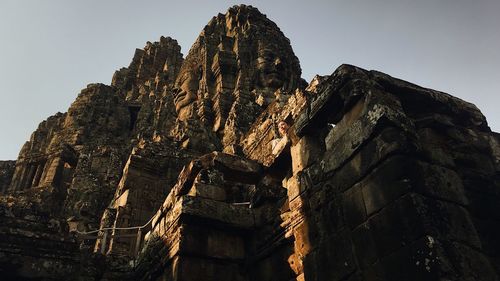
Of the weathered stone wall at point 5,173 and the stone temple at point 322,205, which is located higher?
the weathered stone wall at point 5,173

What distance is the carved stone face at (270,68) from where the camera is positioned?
21609 millimetres

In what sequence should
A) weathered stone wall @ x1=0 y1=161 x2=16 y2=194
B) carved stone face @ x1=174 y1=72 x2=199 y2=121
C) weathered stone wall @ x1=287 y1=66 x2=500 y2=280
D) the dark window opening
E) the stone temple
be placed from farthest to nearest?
the dark window opening → weathered stone wall @ x1=0 y1=161 x2=16 y2=194 → carved stone face @ x1=174 y1=72 x2=199 y2=121 → the stone temple → weathered stone wall @ x1=287 y1=66 x2=500 y2=280

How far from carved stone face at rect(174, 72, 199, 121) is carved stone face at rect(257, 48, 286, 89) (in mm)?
3980

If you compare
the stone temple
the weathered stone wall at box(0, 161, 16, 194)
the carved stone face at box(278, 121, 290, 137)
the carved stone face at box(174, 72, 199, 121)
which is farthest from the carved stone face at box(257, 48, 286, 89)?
the weathered stone wall at box(0, 161, 16, 194)

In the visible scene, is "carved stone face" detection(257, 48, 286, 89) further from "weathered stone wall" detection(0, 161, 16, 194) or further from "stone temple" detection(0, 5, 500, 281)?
"weathered stone wall" detection(0, 161, 16, 194)

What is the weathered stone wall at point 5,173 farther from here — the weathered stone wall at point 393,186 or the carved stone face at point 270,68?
the weathered stone wall at point 393,186

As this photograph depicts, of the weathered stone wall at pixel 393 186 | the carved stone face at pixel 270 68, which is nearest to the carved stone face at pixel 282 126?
the weathered stone wall at pixel 393 186

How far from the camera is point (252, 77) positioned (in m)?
21.7

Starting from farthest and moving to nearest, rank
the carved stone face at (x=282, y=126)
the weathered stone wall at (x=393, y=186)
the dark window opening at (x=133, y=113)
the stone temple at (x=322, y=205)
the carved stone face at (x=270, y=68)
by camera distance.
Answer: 1. the dark window opening at (x=133, y=113)
2. the carved stone face at (x=270, y=68)
3. the carved stone face at (x=282, y=126)
4. the stone temple at (x=322, y=205)
5. the weathered stone wall at (x=393, y=186)

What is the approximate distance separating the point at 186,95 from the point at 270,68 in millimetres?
4968

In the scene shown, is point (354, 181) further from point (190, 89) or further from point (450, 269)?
point (190, 89)

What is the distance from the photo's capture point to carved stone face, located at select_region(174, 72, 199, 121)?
74.8 ft

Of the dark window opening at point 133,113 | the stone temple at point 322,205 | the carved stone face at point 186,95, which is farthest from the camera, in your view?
the dark window opening at point 133,113

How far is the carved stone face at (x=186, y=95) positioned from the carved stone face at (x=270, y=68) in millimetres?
3980
